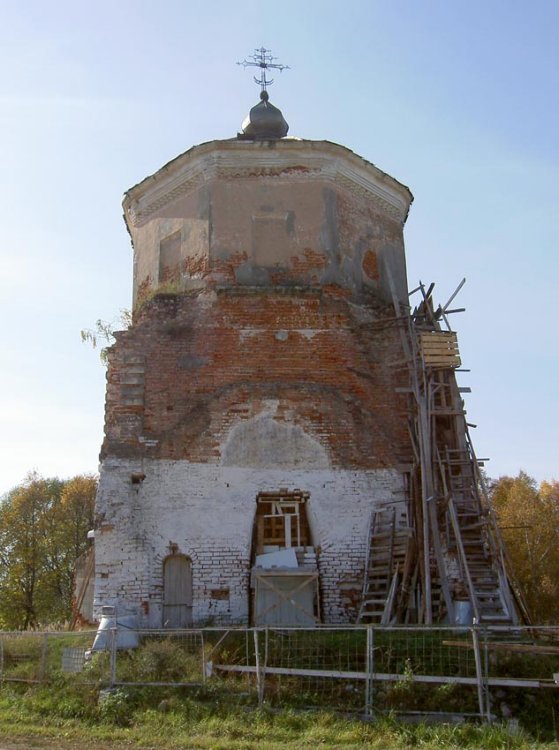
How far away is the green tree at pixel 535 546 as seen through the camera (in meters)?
24.6

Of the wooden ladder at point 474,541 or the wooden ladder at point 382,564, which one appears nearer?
the wooden ladder at point 474,541

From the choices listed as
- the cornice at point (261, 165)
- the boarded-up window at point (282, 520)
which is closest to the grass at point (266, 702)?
the boarded-up window at point (282, 520)

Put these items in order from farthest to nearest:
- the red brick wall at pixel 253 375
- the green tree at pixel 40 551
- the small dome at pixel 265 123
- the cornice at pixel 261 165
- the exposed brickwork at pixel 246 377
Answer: the green tree at pixel 40 551
the small dome at pixel 265 123
the cornice at pixel 261 165
the red brick wall at pixel 253 375
the exposed brickwork at pixel 246 377

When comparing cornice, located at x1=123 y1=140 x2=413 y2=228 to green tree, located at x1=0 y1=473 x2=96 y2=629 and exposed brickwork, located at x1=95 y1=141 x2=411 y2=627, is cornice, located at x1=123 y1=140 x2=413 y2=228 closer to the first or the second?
exposed brickwork, located at x1=95 y1=141 x2=411 y2=627

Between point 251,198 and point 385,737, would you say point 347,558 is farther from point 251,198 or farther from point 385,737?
point 251,198

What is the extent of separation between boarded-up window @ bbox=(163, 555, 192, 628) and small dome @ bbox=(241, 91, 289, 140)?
30.7 feet

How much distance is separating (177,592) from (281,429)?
3250 mm

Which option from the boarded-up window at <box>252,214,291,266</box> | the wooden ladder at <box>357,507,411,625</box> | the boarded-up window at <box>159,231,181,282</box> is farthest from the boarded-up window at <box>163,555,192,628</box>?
the boarded-up window at <box>252,214,291,266</box>

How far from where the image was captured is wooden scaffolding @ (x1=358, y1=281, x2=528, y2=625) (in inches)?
474

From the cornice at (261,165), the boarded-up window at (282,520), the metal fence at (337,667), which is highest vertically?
the cornice at (261,165)

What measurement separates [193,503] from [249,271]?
457 centimetres

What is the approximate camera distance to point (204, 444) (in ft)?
43.5

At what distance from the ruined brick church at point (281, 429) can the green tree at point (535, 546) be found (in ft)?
38.8

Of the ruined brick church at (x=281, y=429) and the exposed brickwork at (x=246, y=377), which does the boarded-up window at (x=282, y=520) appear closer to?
the ruined brick church at (x=281, y=429)
